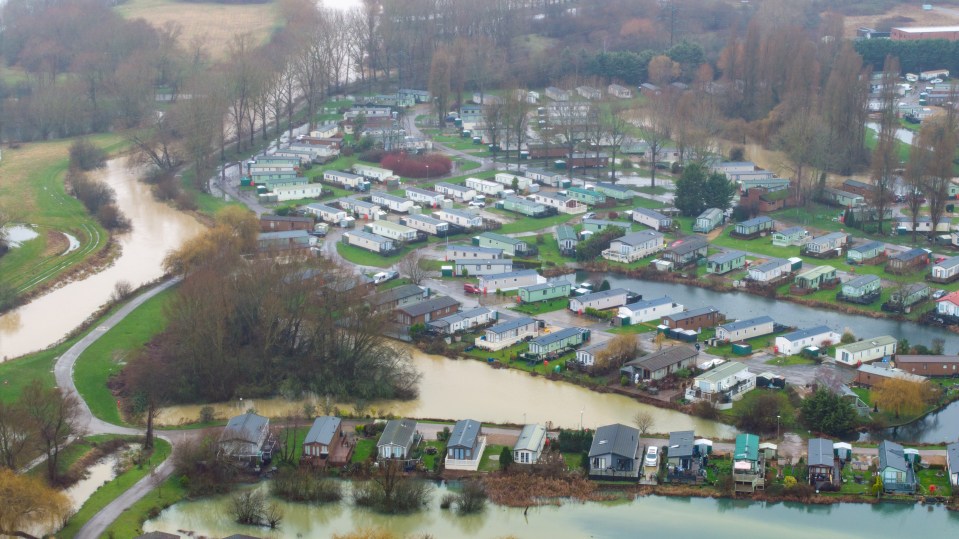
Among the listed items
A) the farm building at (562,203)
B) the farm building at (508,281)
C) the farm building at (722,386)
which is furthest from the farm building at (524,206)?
the farm building at (722,386)

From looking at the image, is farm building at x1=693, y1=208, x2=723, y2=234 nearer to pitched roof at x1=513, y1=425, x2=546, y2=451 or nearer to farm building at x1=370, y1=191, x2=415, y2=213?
farm building at x1=370, y1=191, x2=415, y2=213

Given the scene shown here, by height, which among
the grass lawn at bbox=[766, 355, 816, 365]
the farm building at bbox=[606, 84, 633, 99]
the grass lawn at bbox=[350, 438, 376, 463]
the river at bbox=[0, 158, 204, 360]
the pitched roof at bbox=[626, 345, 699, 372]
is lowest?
the river at bbox=[0, 158, 204, 360]

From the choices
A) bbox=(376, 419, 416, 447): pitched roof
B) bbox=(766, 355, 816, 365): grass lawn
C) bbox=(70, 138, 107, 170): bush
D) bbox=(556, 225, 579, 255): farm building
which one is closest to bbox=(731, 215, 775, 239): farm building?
bbox=(556, 225, 579, 255): farm building

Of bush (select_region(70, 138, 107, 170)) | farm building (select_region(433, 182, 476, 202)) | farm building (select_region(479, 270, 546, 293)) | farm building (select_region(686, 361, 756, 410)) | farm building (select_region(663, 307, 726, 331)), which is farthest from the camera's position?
bush (select_region(70, 138, 107, 170))

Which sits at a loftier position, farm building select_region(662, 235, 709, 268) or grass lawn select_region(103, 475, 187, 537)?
farm building select_region(662, 235, 709, 268)

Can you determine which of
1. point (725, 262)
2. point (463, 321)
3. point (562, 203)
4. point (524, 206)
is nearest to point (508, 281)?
point (463, 321)

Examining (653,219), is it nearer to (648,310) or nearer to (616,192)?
(616,192)

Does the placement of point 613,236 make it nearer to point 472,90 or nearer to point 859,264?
point 859,264
